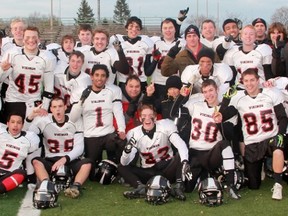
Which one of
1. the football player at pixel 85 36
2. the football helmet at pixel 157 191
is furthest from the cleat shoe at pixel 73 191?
the football player at pixel 85 36

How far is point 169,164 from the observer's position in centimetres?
572

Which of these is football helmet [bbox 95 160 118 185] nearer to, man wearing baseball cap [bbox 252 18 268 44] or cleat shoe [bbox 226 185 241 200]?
cleat shoe [bbox 226 185 241 200]

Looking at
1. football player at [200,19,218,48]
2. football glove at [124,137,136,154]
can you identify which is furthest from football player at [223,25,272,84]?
football glove at [124,137,136,154]

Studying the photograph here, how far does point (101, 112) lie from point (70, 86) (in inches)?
23.3

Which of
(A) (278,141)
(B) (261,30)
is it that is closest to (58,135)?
(A) (278,141)

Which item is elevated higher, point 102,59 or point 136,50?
point 136,50

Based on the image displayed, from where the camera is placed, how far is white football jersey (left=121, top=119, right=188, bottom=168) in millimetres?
5773

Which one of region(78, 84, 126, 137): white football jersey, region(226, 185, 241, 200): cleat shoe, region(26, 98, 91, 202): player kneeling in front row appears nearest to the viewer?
region(226, 185, 241, 200): cleat shoe

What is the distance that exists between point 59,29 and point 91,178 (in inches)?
1368

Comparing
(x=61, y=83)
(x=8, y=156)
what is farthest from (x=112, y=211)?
(x=61, y=83)

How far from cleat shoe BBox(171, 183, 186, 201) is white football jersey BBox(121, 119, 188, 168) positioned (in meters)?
0.50

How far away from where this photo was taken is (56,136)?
6.11 m

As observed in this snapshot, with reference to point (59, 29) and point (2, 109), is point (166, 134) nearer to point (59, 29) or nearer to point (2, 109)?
point (2, 109)

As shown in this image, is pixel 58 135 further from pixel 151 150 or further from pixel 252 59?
pixel 252 59
